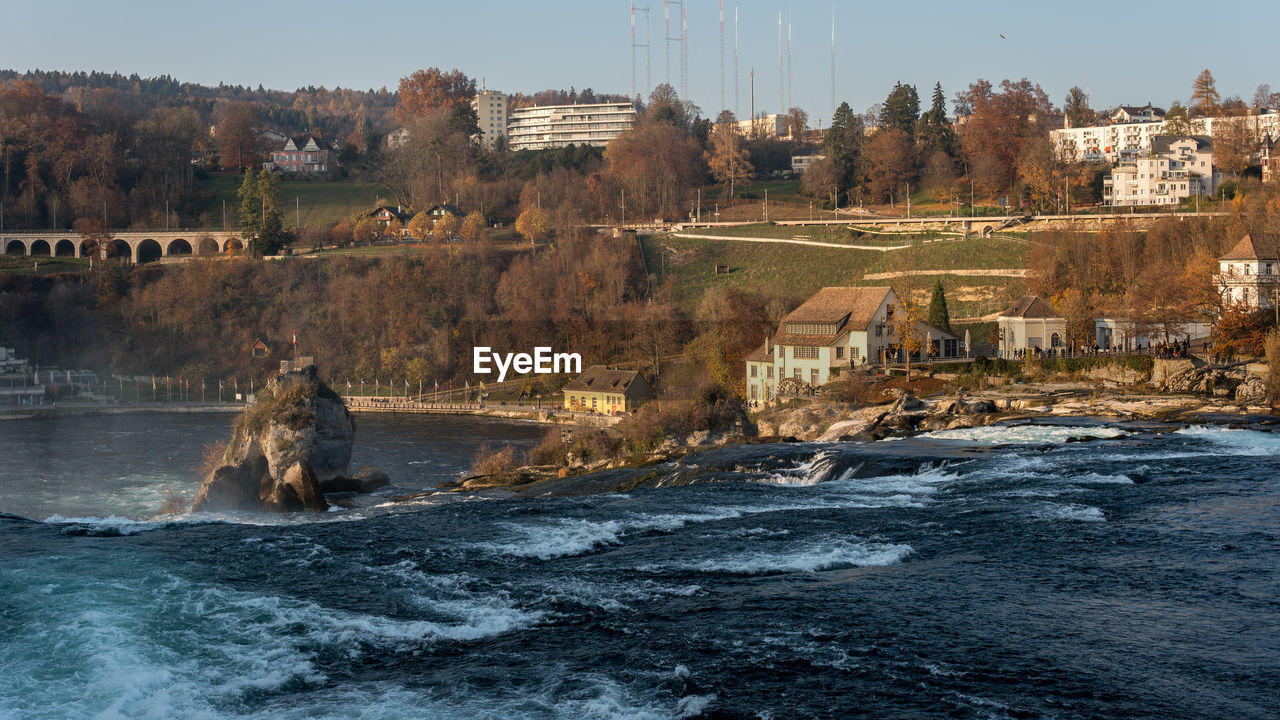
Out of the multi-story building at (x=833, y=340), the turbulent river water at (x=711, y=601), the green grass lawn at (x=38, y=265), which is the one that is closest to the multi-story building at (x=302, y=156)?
the green grass lawn at (x=38, y=265)

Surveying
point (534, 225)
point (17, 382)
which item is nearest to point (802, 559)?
point (17, 382)

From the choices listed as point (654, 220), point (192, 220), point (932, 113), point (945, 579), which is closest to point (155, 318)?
point (192, 220)

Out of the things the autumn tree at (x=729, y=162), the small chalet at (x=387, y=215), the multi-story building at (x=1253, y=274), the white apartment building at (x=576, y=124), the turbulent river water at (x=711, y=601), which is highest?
the white apartment building at (x=576, y=124)

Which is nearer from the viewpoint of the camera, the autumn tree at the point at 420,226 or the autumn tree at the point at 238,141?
the autumn tree at the point at 420,226

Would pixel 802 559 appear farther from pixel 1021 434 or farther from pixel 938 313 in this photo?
pixel 938 313

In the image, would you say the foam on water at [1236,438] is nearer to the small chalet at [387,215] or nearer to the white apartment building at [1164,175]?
the white apartment building at [1164,175]

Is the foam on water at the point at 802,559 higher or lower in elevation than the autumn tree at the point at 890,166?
lower

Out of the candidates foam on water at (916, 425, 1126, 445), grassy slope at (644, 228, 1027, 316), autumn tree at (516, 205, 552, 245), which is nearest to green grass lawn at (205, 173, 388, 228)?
autumn tree at (516, 205, 552, 245)
